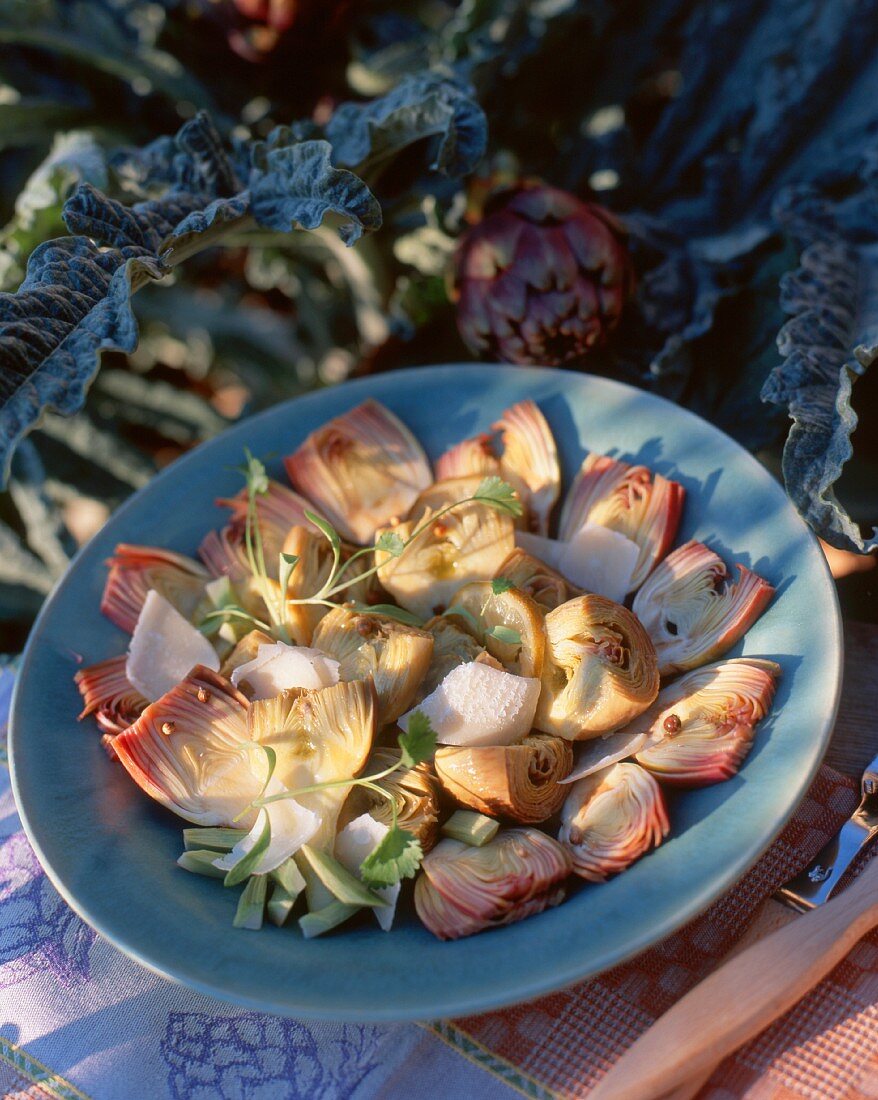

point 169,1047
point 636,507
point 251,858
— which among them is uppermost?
point 636,507

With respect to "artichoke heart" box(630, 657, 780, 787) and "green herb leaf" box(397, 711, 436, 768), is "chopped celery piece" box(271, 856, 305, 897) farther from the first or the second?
"artichoke heart" box(630, 657, 780, 787)

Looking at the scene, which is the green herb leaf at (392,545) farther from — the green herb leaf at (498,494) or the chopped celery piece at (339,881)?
the chopped celery piece at (339,881)

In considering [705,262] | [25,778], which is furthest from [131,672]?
[705,262]

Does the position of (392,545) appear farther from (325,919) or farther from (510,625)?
(325,919)

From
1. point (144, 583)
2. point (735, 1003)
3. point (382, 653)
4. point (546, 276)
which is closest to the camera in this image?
point (735, 1003)

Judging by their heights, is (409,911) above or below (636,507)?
below

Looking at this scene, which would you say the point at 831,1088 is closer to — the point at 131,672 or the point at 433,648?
the point at 433,648

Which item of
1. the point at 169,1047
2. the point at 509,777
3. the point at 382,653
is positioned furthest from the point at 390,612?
the point at 169,1047
